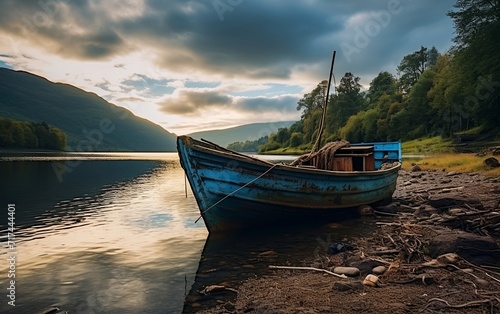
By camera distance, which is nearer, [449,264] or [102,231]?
[449,264]

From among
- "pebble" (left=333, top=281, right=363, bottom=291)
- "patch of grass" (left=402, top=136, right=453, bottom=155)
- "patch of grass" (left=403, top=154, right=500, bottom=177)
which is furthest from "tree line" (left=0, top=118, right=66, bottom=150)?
"pebble" (left=333, top=281, right=363, bottom=291)

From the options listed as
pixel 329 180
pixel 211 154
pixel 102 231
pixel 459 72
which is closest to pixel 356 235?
pixel 329 180

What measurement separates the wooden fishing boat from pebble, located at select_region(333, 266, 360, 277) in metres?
5.20

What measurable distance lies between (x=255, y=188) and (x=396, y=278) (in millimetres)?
6476

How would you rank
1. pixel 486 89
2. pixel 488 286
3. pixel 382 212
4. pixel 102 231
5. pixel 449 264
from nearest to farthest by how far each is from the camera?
pixel 488 286, pixel 449 264, pixel 102 231, pixel 382 212, pixel 486 89

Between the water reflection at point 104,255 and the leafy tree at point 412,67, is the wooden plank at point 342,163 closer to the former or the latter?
the water reflection at point 104,255

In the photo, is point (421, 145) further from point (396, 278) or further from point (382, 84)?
point (396, 278)

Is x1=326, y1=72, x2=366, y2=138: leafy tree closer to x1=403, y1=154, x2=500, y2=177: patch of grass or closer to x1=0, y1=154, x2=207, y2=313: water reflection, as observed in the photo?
x1=403, y1=154, x2=500, y2=177: patch of grass

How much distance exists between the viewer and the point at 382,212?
1681cm

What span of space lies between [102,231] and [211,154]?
6948 millimetres

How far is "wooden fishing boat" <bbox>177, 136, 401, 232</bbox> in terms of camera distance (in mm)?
12477

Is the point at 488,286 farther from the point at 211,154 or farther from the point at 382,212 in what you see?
the point at 382,212

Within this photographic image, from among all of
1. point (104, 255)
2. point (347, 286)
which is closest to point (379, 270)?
point (347, 286)

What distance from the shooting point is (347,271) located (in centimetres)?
777
